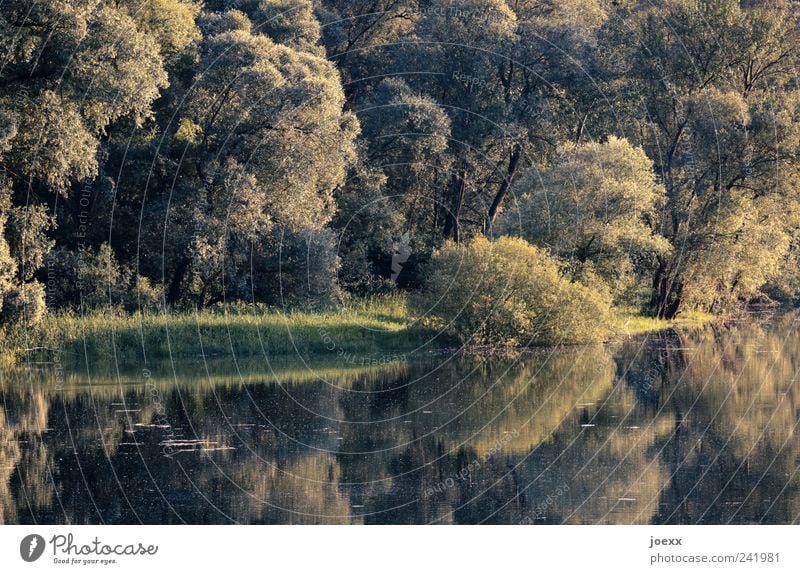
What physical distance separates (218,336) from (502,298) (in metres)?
8.43

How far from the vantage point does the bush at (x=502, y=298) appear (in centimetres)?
3622

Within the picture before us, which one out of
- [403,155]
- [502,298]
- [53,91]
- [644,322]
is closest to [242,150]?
[53,91]

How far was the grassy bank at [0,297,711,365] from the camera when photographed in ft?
105

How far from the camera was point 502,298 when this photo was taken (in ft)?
119

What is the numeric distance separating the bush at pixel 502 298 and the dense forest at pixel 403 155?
0.08m

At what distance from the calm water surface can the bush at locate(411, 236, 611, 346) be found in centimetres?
354

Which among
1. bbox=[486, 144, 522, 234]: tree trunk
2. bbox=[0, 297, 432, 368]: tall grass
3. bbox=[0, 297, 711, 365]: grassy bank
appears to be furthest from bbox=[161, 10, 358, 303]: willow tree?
bbox=[486, 144, 522, 234]: tree trunk

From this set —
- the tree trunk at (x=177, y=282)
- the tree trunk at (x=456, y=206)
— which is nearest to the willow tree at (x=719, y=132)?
the tree trunk at (x=456, y=206)

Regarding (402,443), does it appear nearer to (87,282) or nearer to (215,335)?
(215,335)

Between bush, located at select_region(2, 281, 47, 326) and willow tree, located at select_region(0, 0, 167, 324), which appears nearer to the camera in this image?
willow tree, located at select_region(0, 0, 167, 324)

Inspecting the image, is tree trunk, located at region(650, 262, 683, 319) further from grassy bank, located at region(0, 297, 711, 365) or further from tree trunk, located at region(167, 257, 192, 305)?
tree trunk, located at region(167, 257, 192, 305)

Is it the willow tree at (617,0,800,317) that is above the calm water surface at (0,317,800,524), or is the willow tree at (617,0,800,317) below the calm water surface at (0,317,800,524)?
above

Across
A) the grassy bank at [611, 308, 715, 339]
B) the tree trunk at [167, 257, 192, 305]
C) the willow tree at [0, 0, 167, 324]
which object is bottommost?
the grassy bank at [611, 308, 715, 339]

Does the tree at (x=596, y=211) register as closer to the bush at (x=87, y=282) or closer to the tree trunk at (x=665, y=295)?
the tree trunk at (x=665, y=295)
